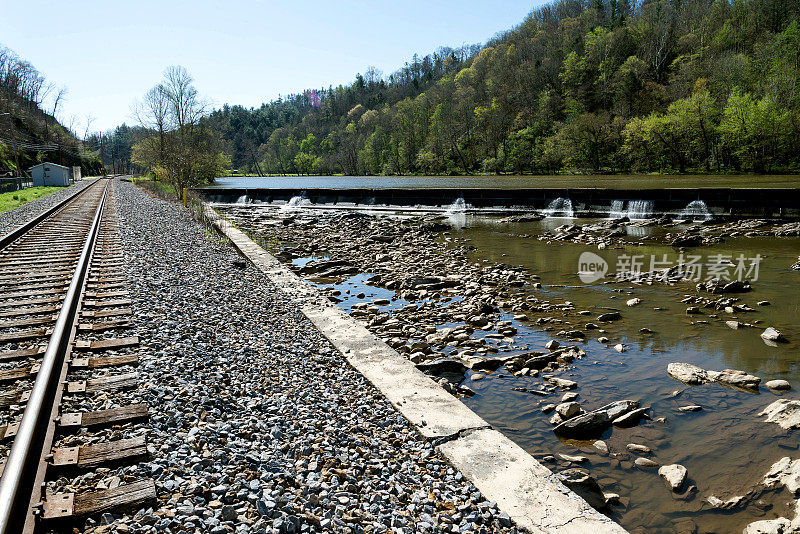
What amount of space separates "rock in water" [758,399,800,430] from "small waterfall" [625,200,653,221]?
18153 millimetres

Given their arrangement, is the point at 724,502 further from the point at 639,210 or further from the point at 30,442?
the point at 639,210

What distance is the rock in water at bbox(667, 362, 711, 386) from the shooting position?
18.5 feet

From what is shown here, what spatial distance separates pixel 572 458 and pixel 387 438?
170cm

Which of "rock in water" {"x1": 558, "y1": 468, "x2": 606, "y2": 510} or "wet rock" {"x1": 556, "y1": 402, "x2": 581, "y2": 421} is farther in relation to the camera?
"wet rock" {"x1": 556, "y1": 402, "x2": 581, "y2": 421}

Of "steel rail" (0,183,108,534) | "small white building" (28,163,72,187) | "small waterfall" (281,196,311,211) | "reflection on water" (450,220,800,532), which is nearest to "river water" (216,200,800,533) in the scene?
"reflection on water" (450,220,800,532)

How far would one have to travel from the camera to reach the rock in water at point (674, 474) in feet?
12.3

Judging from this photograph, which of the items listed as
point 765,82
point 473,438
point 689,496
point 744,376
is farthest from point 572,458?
point 765,82

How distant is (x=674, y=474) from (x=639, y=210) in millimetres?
21236

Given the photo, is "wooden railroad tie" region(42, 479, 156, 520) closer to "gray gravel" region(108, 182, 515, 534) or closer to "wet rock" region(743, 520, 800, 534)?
"gray gravel" region(108, 182, 515, 534)

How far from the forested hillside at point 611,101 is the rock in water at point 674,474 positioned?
164 feet

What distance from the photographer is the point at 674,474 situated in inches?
151

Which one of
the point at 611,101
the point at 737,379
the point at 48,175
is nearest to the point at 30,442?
the point at 737,379

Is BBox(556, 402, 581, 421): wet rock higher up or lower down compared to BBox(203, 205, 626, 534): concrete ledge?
lower down

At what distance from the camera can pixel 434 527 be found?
2.72 m
